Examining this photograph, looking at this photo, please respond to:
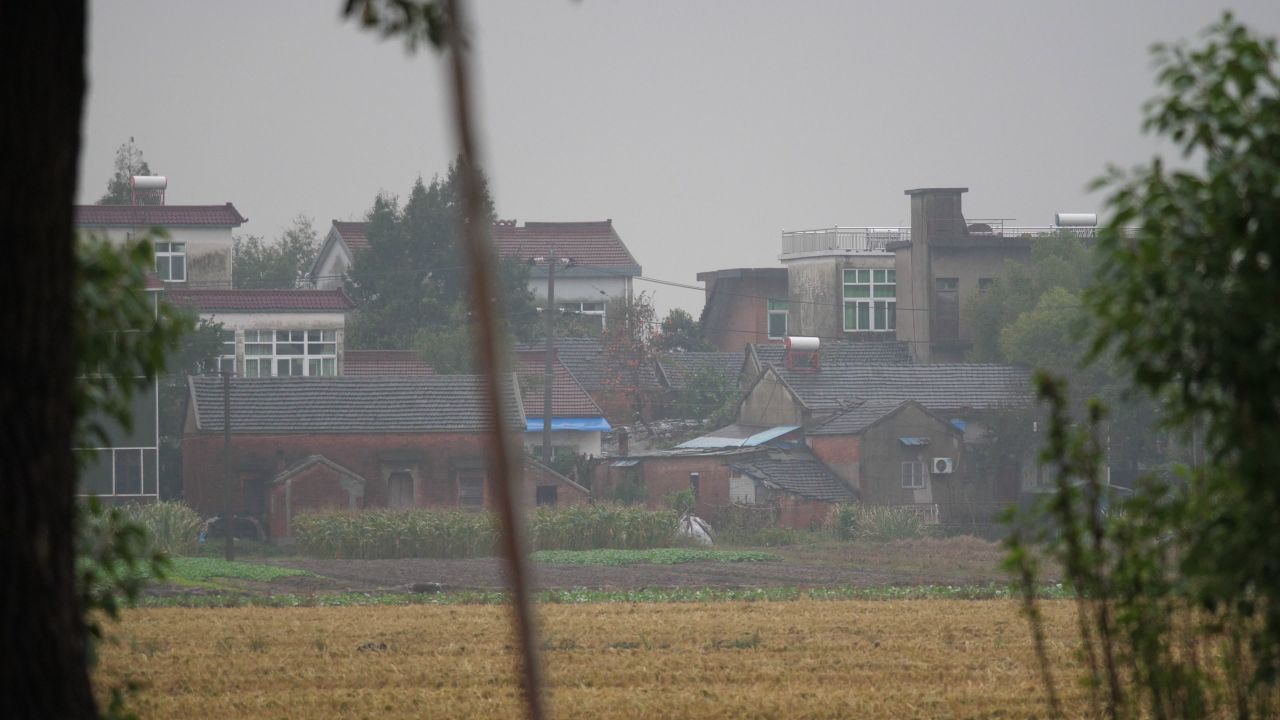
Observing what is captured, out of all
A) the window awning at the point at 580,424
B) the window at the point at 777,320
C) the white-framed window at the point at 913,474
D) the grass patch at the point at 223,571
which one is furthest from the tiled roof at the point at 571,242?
the grass patch at the point at 223,571

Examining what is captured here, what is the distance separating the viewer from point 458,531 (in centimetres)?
4244

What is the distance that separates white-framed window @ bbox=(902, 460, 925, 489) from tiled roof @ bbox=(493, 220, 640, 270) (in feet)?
101

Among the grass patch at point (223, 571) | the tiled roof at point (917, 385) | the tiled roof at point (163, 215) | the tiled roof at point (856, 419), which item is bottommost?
the grass patch at point (223, 571)

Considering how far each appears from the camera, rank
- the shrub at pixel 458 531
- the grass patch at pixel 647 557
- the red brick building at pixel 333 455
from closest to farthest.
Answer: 1. the grass patch at pixel 647 557
2. the shrub at pixel 458 531
3. the red brick building at pixel 333 455

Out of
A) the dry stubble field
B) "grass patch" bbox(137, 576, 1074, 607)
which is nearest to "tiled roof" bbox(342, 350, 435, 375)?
"grass patch" bbox(137, 576, 1074, 607)

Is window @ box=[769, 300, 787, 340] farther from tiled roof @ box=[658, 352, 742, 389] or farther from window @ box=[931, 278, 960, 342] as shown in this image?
window @ box=[931, 278, 960, 342]

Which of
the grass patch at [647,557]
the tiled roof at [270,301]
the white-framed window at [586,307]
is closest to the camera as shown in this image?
the grass patch at [647,557]

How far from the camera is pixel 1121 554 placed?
19.2 feet

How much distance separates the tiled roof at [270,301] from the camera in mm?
59281

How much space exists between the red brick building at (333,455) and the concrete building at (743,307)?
27835 mm

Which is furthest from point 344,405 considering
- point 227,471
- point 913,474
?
point 913,474

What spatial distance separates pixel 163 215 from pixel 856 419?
92.6ft

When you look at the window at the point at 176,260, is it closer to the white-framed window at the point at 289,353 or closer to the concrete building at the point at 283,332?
the concrete building at the point at 283,332

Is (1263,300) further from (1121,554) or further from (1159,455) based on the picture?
(1159,455)
